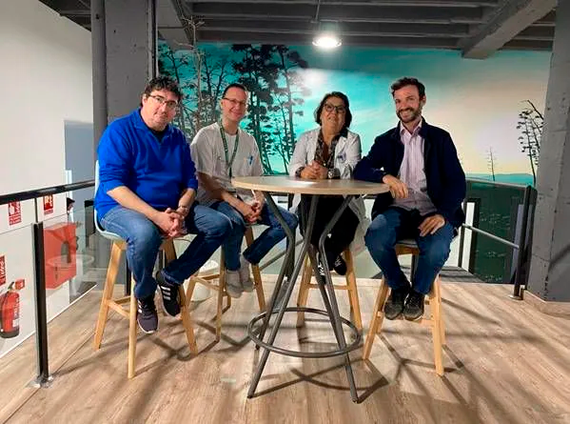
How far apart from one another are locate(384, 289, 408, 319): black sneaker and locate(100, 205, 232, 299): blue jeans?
848mm

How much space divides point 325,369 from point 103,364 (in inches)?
41.3

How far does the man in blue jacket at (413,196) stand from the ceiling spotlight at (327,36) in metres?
2.73

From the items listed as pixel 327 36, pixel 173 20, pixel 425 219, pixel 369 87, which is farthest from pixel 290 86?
pixel 425 219

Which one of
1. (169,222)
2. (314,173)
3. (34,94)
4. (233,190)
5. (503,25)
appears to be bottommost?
(169,222)

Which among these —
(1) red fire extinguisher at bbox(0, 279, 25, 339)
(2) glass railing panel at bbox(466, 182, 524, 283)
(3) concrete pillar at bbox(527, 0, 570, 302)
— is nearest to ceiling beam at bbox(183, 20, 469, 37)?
(2) glass railing panel at bbox(466, 182, 524, 283)

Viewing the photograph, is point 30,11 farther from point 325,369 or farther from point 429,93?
point 429,93

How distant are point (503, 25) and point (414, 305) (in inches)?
146

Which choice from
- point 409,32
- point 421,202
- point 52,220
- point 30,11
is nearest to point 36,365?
point 52,220

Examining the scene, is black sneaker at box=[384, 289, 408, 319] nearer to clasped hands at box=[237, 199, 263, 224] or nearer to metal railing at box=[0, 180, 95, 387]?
clasped hands at box=[237, 199, 263, 224]

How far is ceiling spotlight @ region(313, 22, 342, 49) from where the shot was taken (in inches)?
184

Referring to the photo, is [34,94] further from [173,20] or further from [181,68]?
[181,68]

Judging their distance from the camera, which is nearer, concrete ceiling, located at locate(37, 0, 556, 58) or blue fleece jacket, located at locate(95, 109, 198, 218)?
blue fleece jacket, located at locate(95, 109, 198, 218)

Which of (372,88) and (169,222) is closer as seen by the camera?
(169,222)

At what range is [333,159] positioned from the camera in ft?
8.09
